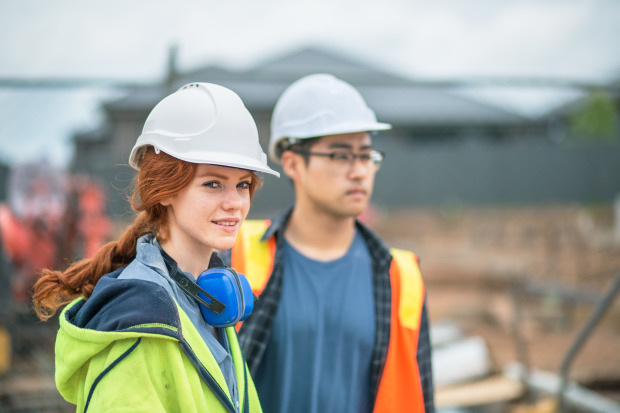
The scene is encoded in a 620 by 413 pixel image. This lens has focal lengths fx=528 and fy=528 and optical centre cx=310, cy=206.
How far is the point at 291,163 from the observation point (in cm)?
253

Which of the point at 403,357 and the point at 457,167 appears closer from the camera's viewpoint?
the point at 403,357

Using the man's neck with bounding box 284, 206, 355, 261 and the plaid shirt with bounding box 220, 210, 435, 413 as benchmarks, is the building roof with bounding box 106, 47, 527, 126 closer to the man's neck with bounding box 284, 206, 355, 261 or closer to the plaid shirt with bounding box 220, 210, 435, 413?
the man's neck with bounding box 284, 206, 355, 261

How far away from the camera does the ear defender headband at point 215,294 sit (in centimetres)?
129

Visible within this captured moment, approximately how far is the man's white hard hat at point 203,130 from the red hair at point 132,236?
0.13ft

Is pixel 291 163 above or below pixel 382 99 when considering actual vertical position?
below

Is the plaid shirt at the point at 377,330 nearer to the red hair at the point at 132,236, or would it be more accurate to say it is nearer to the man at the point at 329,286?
the man at the point at 329,286

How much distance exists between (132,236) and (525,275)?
1046 centimetres

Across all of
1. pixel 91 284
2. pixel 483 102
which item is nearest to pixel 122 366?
pixel 91 284

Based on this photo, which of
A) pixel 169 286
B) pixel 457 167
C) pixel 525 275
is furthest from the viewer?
pixel 457 167

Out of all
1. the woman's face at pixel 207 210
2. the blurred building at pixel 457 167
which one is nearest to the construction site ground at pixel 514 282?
the blurred building at pixel 457 167

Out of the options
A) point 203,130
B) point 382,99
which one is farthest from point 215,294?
point 382,99

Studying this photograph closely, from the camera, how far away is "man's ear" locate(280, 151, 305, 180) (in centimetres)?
250

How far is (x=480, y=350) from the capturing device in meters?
4.89

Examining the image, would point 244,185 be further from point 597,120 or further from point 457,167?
point 597,120
